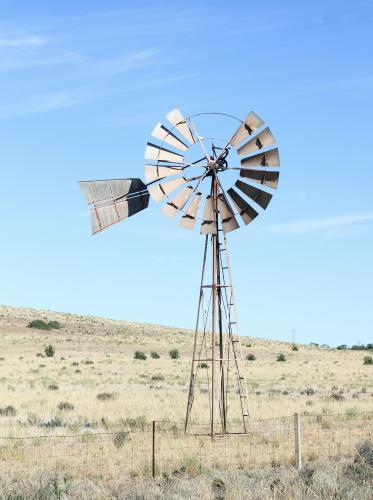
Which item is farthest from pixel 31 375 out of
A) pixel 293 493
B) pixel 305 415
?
pixel 293 493

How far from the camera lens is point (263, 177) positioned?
70.7 ft

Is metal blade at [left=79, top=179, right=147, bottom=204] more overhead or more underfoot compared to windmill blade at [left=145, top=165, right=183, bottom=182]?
more underfoot

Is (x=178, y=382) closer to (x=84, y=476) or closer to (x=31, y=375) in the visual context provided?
(x=31, y=375)

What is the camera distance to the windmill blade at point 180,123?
21.6m

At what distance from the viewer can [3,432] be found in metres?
22.2

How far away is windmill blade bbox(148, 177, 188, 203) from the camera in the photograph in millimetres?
21188

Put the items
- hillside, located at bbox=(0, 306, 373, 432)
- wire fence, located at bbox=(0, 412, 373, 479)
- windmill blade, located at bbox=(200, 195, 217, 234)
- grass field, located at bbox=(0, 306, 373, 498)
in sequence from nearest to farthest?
grass field, located at bbox=(0, 306, 373, 498) → wire fence, located at bbox=(0, 412, 373, 479) → windmill blade, located at bbox=(200, 195, 217, 234) → hillside, located at bbox=(0, 306, 373, 432)

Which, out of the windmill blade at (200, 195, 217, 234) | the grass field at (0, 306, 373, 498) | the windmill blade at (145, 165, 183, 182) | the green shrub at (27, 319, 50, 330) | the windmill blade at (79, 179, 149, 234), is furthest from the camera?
the green shrub at (27, 319, 50, 330)

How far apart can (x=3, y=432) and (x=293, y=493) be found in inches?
439

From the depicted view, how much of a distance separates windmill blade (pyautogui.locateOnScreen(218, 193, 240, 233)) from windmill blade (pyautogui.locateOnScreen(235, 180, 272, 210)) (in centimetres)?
55

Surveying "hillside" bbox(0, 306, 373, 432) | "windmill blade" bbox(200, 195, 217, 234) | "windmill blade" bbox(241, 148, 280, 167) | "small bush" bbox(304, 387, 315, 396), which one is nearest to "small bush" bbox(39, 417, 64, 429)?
"hillside" bbox(0, 306, 373, 432)

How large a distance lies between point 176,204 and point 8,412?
1032 centimetres

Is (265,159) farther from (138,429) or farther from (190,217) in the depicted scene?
(138,429)

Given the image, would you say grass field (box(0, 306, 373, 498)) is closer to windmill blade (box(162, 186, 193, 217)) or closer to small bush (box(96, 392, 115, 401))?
small bush (box(96, 392, 115, 401))
